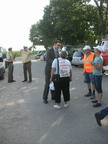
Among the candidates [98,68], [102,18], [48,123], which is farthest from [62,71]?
[102,18]

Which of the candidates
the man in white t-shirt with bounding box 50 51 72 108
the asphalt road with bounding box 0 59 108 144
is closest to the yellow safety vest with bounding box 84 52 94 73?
the asphalt road with bounding box 0 59 108 144

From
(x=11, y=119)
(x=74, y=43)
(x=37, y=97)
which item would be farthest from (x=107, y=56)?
(x=74, y=43)

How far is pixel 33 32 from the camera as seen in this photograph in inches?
3895

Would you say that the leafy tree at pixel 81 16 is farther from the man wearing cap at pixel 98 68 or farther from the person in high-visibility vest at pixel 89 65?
the man wearing cap at pixel 98 68

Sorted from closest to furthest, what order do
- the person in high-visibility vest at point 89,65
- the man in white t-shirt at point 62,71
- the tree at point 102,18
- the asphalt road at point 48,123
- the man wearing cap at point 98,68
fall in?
1. the asphalt road at point 48,123
2. the man in white t-shirt at point 62,71
3. the man wearing cap at point 98,68
4. the person in high-visibility vest at point 89,65
5. the tree at point 102,18

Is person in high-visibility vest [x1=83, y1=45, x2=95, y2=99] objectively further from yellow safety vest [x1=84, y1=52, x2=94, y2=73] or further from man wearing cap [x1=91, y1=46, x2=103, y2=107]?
man wearing cap [x1=91, y1=46, x2=103, y2=107]

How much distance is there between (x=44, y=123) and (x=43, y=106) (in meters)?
1.65

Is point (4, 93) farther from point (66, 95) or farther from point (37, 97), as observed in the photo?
point (66, 95)

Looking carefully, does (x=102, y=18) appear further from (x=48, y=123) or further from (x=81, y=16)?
(x=48, y=123)

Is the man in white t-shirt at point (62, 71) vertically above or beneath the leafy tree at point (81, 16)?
beneath

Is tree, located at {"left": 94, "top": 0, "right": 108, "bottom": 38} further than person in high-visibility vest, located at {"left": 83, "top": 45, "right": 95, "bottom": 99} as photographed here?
Yes

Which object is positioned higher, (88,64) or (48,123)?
(88,64)

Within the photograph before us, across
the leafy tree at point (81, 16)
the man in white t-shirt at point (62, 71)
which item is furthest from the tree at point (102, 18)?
the man in white t-shirt at point (62, 71)

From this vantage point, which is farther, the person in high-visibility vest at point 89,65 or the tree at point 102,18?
the tree at point 102,18
